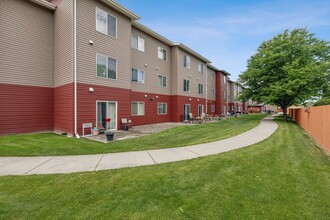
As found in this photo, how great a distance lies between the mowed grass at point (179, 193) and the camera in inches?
121

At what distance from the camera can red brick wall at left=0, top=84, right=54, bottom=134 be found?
1017cm

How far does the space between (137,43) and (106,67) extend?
5.09m

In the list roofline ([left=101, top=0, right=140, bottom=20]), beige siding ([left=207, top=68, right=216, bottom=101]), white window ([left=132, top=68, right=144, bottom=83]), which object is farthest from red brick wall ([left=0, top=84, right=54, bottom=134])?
beige siding ([left=207, top=68, right=216, bottom=101])

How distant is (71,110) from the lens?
10492mm

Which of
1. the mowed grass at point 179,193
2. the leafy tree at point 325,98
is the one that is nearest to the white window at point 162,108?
the mowed grass at point 179,193

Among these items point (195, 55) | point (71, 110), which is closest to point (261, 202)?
point (71, 110)

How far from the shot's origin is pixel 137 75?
16297 millimetres

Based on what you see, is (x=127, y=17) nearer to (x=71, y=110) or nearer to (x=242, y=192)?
(x=71, y=110)

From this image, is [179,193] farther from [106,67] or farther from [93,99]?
[106,67]

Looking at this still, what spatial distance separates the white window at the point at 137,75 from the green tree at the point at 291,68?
1264cm

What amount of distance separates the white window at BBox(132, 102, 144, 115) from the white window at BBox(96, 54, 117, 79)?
3822mm

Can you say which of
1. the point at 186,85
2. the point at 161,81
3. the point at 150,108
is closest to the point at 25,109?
the point at 150,108

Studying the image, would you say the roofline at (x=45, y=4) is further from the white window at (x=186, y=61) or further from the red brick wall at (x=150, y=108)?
the white window at (x=186, y=61)

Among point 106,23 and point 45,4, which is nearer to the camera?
point 45,4
